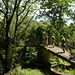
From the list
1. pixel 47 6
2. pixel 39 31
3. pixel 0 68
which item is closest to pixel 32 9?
pixel 47 6

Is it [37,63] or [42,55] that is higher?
[42,55]

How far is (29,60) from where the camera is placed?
49.6 feet

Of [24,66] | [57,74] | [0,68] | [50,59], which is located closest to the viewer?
[57,74]

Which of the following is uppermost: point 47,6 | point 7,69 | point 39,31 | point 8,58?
point 47,6

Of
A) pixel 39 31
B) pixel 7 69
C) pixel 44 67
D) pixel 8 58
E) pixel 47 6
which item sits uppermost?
pixel 47 6

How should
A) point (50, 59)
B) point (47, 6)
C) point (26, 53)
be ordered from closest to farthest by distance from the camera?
point (47, 6) < point (50, 59) < point (26, 53)

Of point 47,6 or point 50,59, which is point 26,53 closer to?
point 50,59

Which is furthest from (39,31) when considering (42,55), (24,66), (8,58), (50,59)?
(8,58)

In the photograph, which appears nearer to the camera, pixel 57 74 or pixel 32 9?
pixel 57 74

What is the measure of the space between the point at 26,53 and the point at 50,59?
4201 millimetres

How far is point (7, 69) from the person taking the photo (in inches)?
392

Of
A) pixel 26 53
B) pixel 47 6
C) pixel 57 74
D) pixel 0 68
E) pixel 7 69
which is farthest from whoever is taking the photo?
pixel 26 53

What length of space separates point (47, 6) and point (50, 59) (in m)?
8.21

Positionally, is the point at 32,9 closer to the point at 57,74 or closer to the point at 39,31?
the point at 39,31
